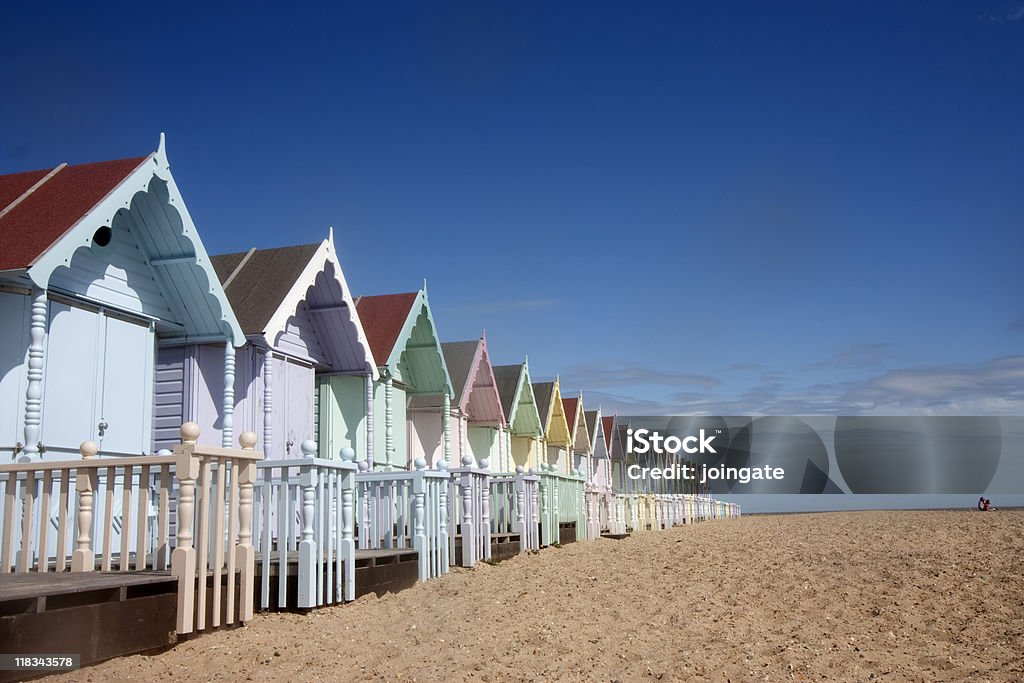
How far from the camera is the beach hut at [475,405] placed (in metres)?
21.2

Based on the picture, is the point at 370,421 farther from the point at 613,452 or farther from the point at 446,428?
the point at 613,452

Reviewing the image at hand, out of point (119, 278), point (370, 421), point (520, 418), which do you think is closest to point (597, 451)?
point (520, 418)

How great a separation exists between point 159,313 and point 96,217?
2485 millimetres

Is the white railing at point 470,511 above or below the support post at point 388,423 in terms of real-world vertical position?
below

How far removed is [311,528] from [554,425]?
25549mm

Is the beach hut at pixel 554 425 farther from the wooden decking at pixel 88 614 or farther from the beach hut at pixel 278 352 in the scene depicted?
the wooden decking at pixel 88 614

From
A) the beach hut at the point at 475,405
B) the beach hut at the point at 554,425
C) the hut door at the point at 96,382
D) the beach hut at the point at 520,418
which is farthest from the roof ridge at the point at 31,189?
the beach hut at the point at 554,425

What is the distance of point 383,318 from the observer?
56.5 ft

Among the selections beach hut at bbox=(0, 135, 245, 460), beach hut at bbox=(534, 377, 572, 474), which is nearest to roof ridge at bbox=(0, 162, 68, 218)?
beach hut at bbox=(0, 135, 245, 460)

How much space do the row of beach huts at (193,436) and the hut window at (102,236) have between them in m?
0.03

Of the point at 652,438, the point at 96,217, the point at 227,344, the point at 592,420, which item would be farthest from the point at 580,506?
the point at 652,438

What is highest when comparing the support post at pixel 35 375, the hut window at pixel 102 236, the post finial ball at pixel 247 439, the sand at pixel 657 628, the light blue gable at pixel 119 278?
the hut window at pixel 102 236

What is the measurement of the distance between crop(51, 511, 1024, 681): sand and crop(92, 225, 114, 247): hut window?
528 cm

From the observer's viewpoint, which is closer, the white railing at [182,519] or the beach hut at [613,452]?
the white railing at [182,519]
